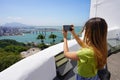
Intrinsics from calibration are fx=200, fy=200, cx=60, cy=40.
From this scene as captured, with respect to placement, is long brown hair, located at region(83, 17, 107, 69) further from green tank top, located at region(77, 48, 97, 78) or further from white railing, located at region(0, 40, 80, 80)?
white railing, located at region(0, 40, 80, 80)

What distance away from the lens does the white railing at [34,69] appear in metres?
1.36

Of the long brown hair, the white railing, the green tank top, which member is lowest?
the white railing

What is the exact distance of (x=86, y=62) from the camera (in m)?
1.18

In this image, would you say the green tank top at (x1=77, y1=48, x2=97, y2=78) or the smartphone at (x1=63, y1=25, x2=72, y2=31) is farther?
the smartphone at (x1=63, y1=25, x2=72, y2=31)

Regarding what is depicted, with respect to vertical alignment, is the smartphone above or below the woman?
above

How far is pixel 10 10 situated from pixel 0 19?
23.0 feet

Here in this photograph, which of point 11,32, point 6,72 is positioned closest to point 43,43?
point 11,32

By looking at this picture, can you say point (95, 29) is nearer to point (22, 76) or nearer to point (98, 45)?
point (98, 45)

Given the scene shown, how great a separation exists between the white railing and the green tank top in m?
0.43

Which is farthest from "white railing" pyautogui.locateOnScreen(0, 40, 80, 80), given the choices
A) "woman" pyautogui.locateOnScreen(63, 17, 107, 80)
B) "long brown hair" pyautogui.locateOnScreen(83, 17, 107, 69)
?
"long brown hair" pyautogui.locateOnScreen(83, 17, 107, 69)

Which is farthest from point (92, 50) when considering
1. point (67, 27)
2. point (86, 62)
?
point (67, 27)

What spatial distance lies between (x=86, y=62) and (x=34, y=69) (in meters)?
0.55

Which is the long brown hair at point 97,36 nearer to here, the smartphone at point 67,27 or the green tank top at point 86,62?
the green tank top at point 86,62

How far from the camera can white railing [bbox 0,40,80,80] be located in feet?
4.48
